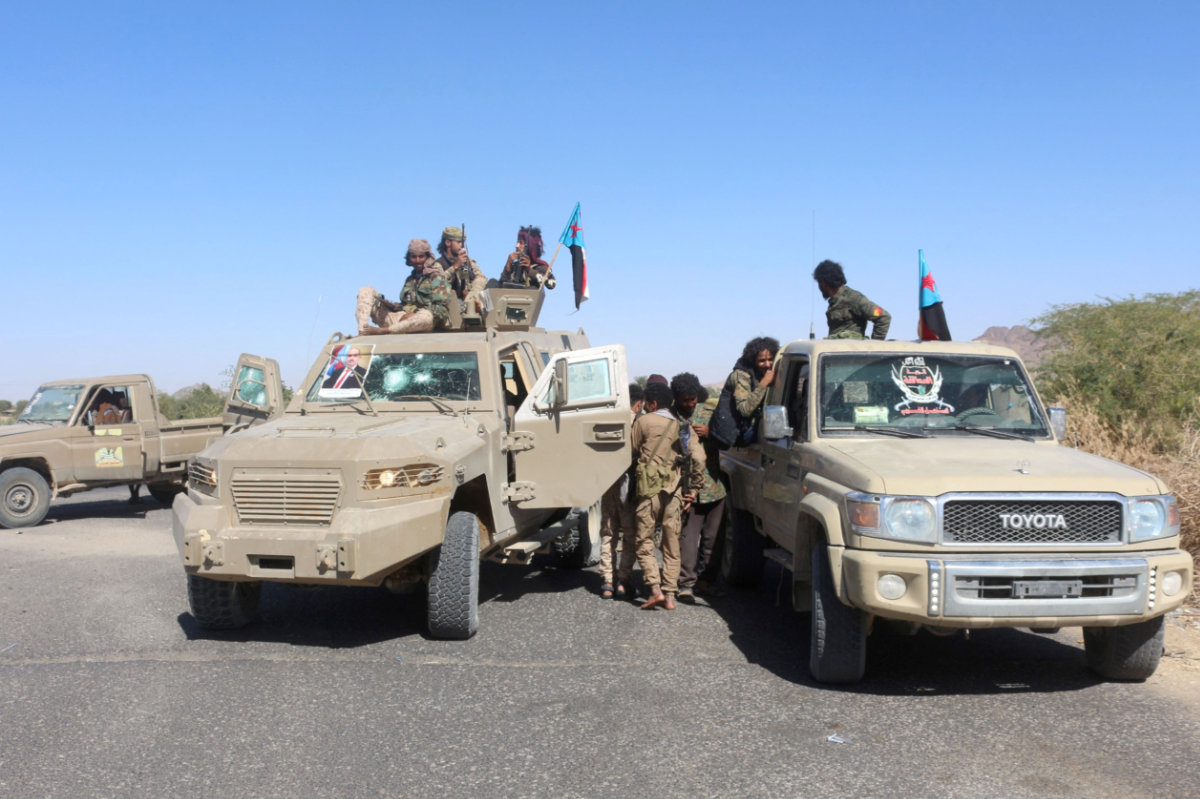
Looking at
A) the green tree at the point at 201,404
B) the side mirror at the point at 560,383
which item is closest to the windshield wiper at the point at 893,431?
the side mirror at the point at 560,383

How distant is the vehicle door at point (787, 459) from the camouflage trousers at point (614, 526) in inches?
40.8

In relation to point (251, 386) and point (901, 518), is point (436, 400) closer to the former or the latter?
point (251, 386)

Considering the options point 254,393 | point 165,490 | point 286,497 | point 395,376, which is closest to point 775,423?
point 286,497

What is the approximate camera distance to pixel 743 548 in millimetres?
7824

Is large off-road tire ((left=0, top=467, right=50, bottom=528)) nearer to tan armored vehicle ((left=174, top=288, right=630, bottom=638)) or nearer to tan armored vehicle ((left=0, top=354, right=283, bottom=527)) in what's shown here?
tan armored vehicle ((left=0, top=354, right=283, bottom=527))

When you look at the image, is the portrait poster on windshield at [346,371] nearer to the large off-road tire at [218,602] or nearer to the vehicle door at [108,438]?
the large off-road tire at [218,602]

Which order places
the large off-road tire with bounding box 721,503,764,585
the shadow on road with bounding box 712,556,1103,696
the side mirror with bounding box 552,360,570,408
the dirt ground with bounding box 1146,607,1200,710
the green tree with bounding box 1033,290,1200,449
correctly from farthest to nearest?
1. the green tree with bounding box 1033,290,1200,449
2. the large off-road tire with bounding box 721,503,764,585
3. the side mirror with bounding box 552,360,570,408
4. the shadow on road with bounding box 712,556,1103,696
5. the dirt ground with bounding box 1146,607,1200,710

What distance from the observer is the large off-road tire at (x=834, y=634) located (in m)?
5.24

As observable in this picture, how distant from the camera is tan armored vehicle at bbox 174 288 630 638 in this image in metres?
5.82

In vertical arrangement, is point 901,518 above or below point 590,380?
below

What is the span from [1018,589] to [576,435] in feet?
10.8

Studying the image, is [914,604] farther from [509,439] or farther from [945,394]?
[509,439]

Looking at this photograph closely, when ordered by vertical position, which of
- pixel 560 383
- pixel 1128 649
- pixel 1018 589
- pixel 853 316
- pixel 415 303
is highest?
pixel 415 303

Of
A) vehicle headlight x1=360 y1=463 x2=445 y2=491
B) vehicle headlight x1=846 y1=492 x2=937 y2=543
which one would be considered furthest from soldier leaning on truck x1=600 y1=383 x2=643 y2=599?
vehicle headlight x1=846 y1=492 x2=937 y2=543
